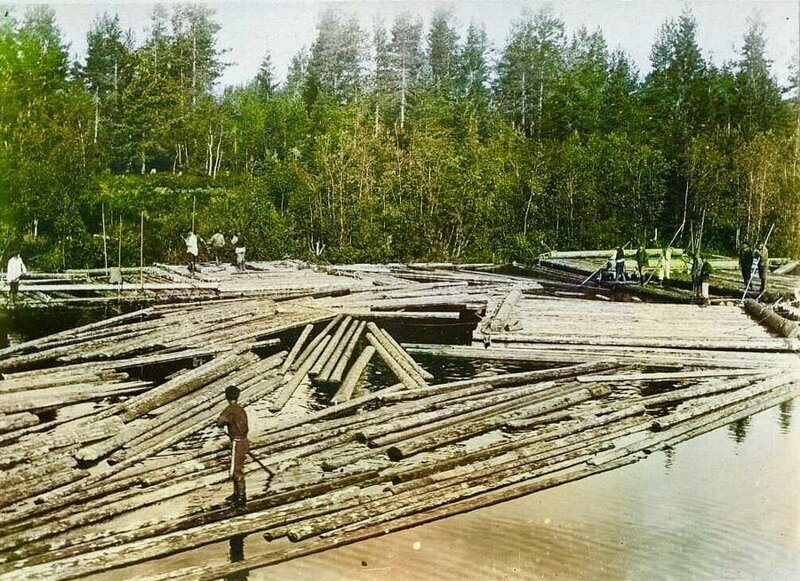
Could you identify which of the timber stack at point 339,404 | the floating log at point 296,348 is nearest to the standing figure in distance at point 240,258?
the timber stack at point 339,404

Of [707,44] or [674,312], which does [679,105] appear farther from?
[674,312]

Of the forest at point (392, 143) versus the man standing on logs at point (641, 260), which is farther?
the man standing on logs at point (641, 260)

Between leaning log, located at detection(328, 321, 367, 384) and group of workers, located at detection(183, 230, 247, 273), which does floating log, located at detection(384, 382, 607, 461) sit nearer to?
leaning log, located at detection(328, 321, 367, 384)

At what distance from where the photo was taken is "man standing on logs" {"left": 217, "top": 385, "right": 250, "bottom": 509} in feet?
15.0

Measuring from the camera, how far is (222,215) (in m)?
7.47

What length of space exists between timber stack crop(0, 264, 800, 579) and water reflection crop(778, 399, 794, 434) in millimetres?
79

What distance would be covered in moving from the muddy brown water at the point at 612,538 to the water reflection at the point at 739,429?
349 mm

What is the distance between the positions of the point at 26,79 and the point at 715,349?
6.97m

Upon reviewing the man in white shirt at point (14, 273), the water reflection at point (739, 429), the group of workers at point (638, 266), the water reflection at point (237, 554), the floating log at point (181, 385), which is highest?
the group of workers at point (638, 266)

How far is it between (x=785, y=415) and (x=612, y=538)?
101 inches

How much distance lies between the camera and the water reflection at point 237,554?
13.1 ft

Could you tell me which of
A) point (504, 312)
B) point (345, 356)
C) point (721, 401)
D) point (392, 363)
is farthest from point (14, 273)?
point (721, 401)

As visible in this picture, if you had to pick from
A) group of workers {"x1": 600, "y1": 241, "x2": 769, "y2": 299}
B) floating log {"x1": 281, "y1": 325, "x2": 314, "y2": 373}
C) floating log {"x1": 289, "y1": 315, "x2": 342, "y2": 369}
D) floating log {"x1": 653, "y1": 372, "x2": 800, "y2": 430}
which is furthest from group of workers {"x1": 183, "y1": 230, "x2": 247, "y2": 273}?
A: floating log {"x1": 653, "y1": 372, "x2": 800, "y2": 430}

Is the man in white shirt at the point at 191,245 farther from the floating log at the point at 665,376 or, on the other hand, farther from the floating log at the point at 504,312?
the floating log at the point at 665,376
